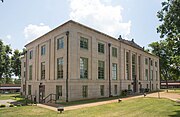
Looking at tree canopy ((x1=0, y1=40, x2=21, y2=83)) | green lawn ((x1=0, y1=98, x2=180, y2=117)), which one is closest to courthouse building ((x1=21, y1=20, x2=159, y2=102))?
green lawn ((x1=0, y1=98, x2=180, y2=117))

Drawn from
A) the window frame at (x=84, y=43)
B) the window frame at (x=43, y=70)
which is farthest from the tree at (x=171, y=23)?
the window frame at (x=43, y=70)

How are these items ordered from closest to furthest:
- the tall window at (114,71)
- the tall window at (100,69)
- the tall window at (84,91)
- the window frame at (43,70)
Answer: the tall window at (84,91)
the tall window at (100,69)
the window frame at (43,70)
the tall window at (114,71)

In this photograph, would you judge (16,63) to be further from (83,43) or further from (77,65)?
(77,65)

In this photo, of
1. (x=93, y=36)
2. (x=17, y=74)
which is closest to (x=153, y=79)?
(x=93, y=36)

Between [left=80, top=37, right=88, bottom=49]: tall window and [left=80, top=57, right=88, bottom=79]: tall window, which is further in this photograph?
[left=80, top=37, right=88, bottom=49]: tall window

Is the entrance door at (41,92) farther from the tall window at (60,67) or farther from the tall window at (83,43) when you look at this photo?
the tall window at (83,43)

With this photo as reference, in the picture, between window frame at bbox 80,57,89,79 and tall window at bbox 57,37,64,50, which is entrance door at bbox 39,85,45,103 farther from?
window frame at bbox 80,57,89,79

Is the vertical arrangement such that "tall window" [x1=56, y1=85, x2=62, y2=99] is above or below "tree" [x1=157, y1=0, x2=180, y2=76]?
below

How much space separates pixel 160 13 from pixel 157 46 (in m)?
55.7

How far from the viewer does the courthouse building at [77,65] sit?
2442 centimetres

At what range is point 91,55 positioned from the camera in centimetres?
2744

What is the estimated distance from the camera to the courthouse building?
24422mm

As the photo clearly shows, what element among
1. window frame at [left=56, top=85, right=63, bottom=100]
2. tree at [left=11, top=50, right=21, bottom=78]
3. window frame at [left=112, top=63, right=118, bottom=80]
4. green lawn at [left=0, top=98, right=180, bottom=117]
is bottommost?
green lawn at [left=0, top=98, right=180, bottom=117]

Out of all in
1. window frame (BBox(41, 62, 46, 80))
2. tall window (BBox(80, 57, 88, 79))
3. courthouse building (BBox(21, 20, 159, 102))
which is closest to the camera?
courthouse building (BBox(21, 20, 159, 102))
